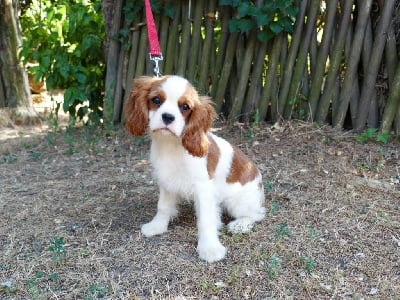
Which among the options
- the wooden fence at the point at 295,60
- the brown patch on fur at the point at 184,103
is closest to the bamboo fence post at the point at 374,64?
the wooden fence at the point at 295,60

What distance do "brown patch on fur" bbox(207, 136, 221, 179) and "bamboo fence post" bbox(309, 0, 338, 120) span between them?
236 centimetres

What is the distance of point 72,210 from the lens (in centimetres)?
435

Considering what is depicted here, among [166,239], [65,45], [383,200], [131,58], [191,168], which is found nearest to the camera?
[191,168]

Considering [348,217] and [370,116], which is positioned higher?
[370,116]

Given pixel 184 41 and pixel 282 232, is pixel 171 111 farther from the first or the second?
pixel 184 41

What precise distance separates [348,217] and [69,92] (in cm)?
400

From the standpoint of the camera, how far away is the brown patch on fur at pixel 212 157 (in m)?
3.66

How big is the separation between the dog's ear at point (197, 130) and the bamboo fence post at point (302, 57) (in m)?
2.64

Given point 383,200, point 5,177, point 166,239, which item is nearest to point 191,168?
point 166,239

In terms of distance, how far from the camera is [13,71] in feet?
26.1

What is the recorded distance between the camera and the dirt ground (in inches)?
125

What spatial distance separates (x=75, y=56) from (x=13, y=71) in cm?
173

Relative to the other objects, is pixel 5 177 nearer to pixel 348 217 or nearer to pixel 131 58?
pixel 131 58

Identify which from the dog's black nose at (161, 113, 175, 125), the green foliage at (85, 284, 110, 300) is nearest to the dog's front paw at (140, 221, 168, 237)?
the green foliage at (85, 284, 110, 300)
